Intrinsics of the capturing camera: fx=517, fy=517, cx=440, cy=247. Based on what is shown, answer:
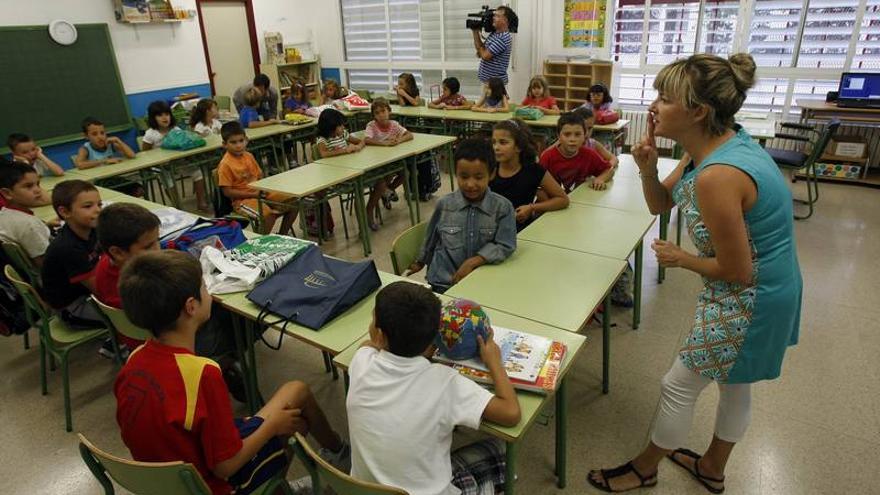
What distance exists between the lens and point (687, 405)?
68.2 inches

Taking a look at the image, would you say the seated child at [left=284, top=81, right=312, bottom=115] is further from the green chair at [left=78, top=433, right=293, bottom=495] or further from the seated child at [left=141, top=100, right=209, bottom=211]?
the green chair at [left=78, top=433, right=293, bottom=495]

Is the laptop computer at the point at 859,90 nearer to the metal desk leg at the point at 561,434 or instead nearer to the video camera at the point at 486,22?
the video camera at the point at 486,22

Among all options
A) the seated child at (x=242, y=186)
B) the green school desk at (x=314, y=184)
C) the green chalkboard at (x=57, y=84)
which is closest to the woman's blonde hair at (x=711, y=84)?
the green school desk at (x=314, y=184)

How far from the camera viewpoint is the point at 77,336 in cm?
245

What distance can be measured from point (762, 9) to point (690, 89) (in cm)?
598

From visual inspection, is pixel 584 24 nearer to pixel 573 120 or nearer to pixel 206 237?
pixel 573 120

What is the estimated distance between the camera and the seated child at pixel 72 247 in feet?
7.80

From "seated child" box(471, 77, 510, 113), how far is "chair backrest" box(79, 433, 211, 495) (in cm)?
532

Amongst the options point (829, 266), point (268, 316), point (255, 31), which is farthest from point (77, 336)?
point (255, 31)

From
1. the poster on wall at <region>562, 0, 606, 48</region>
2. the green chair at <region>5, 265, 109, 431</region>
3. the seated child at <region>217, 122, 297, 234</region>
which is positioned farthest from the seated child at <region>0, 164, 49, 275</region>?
the poster on wall at <region>562, 0, 606, 48</region>

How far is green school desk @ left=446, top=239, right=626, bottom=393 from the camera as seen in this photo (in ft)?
6.22

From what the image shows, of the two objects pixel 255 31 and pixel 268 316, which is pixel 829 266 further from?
pixel 255 31

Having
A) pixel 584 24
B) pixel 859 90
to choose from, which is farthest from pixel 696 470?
pixel 584 24

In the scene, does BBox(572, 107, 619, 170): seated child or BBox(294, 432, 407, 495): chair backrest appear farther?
BBox(572, 107, 619, 170): seated child
